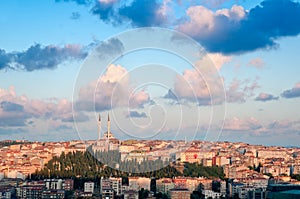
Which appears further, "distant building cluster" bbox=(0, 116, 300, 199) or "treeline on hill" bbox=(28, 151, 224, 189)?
"treeline on hill" bbox=(28, 151, 224, 189)

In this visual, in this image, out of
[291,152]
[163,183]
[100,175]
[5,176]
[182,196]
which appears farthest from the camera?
[291,152]

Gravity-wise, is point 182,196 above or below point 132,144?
below

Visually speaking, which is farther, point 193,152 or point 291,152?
point 291,152

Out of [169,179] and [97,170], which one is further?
[97,170]

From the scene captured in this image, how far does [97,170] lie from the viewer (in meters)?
15.3

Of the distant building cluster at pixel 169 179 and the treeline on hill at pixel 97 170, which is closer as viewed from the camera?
the distant building cluster at pixel 169 179

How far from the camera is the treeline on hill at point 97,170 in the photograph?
14773 mm

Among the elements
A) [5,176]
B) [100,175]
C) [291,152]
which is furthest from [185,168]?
[291,152]

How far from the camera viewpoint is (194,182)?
13836 mm

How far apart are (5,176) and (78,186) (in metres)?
3.42

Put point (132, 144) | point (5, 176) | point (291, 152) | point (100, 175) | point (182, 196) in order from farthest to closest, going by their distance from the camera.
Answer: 1. point (291, 152)
2. point (132, 144)
3. point (5, 176)
4. point (100, 175)
5. point (182, 196)

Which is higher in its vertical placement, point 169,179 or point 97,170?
point 97,170

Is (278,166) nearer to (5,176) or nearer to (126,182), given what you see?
(126,182)

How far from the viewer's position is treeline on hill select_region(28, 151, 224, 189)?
1477 cm
